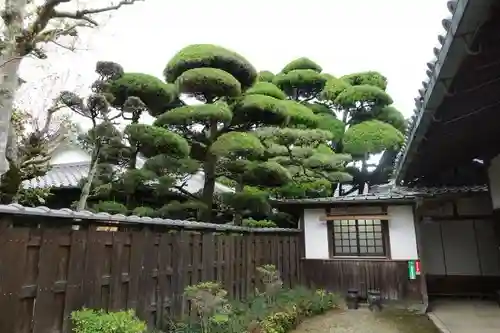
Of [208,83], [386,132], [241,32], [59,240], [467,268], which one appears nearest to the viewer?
[59,240]

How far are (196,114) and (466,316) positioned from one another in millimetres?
7972

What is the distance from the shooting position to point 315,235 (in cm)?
1188

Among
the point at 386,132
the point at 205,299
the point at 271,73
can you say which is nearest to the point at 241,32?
the point at 271,73

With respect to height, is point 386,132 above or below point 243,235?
above

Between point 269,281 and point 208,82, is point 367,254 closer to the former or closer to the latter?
point 269,281

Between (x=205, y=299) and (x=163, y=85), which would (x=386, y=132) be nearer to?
(x=163, y=85)

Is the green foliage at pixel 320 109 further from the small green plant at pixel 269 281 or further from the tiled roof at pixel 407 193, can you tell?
the small green plant at pixel 269 281

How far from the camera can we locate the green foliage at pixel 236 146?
9.24 metres

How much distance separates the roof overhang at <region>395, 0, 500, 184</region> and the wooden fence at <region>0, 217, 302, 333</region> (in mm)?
4108

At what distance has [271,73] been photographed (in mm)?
19484

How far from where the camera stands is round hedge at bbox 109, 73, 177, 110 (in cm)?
927

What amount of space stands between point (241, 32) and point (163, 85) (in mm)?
5753

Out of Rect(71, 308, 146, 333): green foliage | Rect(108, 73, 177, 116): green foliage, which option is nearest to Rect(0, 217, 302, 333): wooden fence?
Rect(71, 308, 146, 333): green foliage

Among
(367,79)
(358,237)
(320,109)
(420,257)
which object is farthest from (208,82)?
(367,79)
